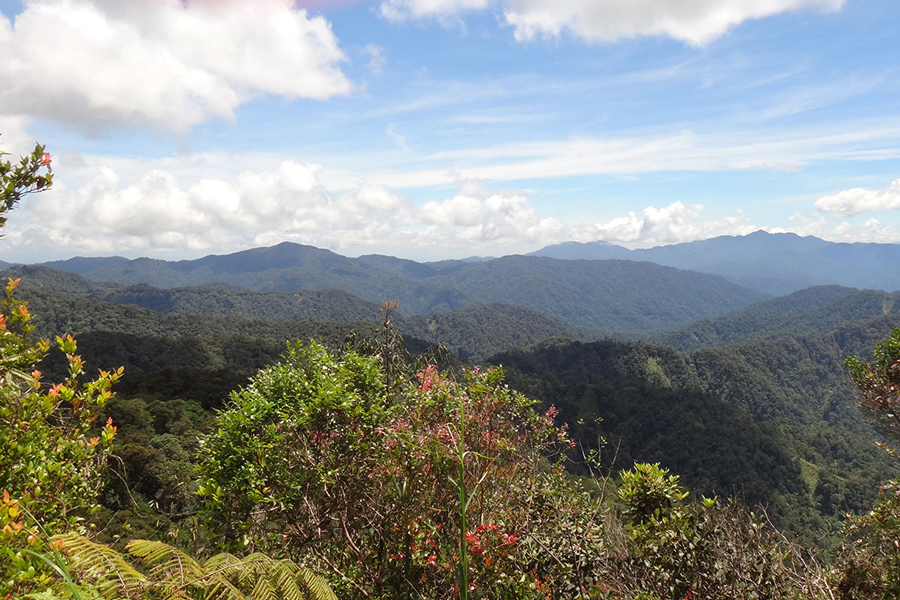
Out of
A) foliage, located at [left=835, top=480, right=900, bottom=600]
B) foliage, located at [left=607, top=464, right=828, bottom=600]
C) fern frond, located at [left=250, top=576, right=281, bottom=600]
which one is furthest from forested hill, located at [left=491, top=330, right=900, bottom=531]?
fern frond, located at [left=250, top=576, right=281, bottom=600]

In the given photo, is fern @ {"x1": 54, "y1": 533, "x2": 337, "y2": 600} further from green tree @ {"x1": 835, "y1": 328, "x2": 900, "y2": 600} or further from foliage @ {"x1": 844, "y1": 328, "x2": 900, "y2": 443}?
foliage @ {"x1": 844, "y1": 328, "x2": 900, "y2": 443}

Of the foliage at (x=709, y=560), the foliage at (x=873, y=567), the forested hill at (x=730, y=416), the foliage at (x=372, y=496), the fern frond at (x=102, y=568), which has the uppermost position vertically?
the fern frond at (x=102, y=568)

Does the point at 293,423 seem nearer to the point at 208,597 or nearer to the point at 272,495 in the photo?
the point at 272,495

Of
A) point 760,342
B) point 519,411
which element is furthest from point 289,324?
point 760,342

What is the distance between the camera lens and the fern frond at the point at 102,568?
7.05 feet

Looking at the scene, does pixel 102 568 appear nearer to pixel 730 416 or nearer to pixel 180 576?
pixel 180 576

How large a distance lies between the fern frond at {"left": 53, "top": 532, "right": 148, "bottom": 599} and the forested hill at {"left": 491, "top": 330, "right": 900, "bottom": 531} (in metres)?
30.3

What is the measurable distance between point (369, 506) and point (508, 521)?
130 cm

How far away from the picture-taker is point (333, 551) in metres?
4.88

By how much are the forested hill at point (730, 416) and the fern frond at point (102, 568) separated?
30315mm

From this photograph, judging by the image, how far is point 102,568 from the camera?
2.21 m

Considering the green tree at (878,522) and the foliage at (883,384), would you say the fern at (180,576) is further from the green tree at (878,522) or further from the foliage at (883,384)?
the foliage at (883,384)

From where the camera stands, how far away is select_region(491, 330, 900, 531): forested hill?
2670 inches

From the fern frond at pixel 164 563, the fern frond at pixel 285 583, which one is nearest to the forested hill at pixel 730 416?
the fern frond at pixel 285 583
